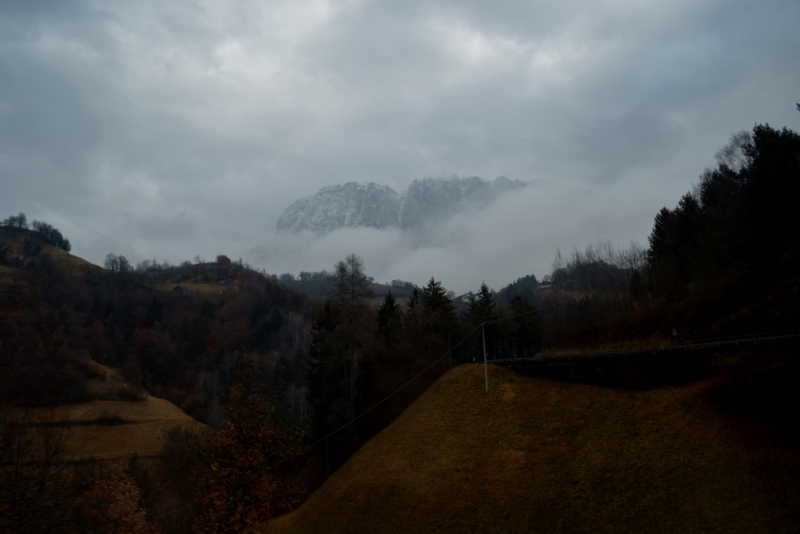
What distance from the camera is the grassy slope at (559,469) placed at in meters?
16.8

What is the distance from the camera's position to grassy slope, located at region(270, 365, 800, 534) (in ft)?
55.2

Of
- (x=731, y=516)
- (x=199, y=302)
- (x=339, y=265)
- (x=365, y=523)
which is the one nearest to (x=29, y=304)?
(x=199, y=302)

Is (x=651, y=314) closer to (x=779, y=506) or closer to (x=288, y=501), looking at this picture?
(x=779, y=506)

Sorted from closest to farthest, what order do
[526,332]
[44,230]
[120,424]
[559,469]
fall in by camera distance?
[559,469] < [526,332] < [120,424] < [44,230]

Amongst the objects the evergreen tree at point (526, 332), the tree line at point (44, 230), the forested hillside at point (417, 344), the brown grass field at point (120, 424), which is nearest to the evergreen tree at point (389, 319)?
the forested hillside at point (417, 344)

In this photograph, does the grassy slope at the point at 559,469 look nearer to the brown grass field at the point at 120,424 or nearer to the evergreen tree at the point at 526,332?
the evergreen tree at the point at 526,332

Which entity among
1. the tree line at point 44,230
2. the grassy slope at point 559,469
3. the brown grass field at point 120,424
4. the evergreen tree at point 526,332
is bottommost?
the brown grass field at point 120,424

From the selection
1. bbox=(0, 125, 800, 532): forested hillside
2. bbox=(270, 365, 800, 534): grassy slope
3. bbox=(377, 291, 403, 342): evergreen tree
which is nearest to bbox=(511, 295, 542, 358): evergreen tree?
bbox=(0, 125, 800, 532): forested hillside

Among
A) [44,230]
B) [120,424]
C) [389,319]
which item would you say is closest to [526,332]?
[389,319]

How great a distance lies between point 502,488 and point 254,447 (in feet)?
37.8

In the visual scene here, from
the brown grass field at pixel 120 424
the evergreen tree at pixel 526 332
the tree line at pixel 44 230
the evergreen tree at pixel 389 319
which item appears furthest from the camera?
the tree line at pixel 44 230

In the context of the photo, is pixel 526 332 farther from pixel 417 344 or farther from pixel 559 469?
pixel 559 469

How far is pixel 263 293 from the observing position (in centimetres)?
12744

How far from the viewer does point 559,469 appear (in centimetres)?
2141
